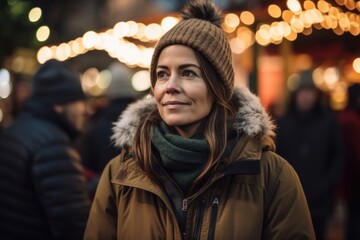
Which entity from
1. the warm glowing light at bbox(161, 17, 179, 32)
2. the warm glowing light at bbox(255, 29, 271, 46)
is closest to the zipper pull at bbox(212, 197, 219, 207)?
the warm glowing light at bbox(161, 17, 179, 32)

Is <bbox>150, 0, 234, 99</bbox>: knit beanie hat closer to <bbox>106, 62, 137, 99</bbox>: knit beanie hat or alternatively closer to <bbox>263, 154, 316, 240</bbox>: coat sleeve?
<bbox>263, 154, 316, 240</bbox>: coat sleeve

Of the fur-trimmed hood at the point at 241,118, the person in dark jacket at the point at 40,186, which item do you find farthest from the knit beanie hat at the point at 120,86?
the fur-trimmed hood at the point at 241,118

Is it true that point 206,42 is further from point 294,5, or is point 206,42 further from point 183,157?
point 294,5

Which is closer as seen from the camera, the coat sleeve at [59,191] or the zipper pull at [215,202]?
the zipper pull at [215,202]

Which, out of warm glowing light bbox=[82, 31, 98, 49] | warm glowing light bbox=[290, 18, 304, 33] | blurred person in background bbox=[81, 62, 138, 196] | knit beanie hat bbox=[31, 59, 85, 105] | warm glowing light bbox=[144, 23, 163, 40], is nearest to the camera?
knit beanie hat bbox=[31, 59, 85, 105]

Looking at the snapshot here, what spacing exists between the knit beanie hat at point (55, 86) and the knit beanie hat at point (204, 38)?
1.30 meters

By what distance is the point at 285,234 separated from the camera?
8.90ft

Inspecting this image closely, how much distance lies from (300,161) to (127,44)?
6770 millimetres

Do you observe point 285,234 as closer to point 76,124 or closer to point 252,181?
point 252,181

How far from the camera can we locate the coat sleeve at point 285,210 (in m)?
2.72

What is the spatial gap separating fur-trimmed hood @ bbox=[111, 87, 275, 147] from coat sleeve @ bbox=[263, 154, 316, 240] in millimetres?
236

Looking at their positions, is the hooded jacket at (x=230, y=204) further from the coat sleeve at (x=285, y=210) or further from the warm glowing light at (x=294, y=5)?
the warm glowing light at (x=294, y=5)

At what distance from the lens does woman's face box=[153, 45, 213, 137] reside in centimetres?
286

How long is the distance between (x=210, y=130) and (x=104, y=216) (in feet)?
2.25
